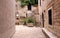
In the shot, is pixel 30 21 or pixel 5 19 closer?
pixel 5 19

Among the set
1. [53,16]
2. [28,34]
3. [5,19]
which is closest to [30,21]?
[28,34]

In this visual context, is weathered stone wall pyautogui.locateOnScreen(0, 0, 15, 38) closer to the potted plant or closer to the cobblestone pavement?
the cobblestone pavement

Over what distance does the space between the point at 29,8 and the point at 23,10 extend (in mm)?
1794

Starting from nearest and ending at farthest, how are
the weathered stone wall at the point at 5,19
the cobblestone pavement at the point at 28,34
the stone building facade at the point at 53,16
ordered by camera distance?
the weathered stone wall at the point at 5,19 < the stone building facade at the point at 53,16 < the cobblestone pavement at the point at 28,34

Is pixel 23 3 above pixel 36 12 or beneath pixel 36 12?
above

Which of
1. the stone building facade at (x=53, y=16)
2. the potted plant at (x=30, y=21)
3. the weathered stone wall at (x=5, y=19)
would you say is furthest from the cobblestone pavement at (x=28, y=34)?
the potted plant at (x=30, y=21)

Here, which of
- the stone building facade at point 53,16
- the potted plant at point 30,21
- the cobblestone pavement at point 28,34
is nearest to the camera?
the stone building facade at point 53,16

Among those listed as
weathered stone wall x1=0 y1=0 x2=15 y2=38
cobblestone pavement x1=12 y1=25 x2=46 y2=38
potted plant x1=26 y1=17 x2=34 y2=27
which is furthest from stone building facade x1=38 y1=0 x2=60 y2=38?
potted plant x1=26 y1=17 x2=34 y2=27

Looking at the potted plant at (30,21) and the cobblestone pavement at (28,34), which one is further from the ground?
the potted plant at (30,21)

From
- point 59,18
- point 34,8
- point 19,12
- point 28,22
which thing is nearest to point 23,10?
point 19,12

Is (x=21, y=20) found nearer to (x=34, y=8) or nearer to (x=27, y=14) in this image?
(x=27, y=14)

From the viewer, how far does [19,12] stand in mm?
17875

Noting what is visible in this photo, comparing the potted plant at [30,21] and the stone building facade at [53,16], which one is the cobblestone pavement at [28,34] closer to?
the stone building facade at [53,16]

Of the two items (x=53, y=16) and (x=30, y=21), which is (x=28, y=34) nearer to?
(x=53, y=16)
